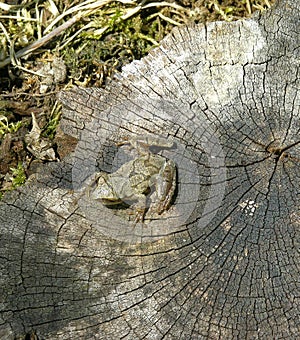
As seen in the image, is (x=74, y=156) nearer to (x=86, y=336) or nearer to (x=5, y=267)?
(x=5, y=267)

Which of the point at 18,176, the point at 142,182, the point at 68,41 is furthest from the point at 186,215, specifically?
the point at 68,41

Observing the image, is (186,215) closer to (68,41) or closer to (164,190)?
(164,190)

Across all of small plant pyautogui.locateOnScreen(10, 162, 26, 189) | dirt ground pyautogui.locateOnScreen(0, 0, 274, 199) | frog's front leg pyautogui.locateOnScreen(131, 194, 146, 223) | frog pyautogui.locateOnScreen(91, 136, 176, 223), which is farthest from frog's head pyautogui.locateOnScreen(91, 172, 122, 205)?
dirt ground pyautogui.locateOnScreen(0, 0, 274, 199)

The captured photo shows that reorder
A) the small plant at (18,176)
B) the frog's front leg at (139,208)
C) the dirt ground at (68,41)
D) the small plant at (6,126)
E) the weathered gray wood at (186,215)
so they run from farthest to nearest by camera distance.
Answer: the dirt ground at (68,41), the small plant at (6,126), the small plant at (18,176), the frog's front leg at (139,208), the weathered gray wood at (186,215)

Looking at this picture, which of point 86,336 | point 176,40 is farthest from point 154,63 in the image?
point 86,336

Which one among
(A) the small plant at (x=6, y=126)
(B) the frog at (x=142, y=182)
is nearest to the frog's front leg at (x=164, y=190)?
(B) the frog at (x=142, y=182)

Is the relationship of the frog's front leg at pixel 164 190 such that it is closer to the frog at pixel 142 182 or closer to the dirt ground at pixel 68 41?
the frog at pixel 142 182
